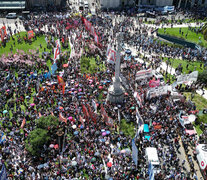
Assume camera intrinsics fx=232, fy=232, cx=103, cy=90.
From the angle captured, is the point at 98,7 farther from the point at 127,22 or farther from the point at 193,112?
the point at 193,112

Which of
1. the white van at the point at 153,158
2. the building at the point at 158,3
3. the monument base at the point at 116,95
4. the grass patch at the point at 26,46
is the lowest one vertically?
the white van at the point at 153,158

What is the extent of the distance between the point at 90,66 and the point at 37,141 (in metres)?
23.6

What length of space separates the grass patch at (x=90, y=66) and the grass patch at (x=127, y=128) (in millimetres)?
15745

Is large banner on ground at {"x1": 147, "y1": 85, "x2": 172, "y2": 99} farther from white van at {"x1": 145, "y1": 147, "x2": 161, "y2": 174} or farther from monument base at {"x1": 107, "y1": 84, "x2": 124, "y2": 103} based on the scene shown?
white van at {"x1": 145, "y1": 147, "x2": 161, "y2": 174}

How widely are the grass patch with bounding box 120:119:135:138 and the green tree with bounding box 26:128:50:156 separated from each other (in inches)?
406

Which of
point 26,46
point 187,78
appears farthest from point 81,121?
point 26,46

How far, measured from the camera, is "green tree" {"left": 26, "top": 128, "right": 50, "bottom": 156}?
2750 centimetres

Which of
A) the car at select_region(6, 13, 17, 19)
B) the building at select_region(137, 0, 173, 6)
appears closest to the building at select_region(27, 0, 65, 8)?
the car at select_region(6, 13, 17, 19)

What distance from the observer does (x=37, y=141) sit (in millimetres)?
27469


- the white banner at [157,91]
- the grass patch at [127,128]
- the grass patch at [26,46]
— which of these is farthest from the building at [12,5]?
the grass patch at [127,128]

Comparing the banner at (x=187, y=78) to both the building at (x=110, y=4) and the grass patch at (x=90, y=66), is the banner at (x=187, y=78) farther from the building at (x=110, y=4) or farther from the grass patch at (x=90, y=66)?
the building at (x=110, y=4)

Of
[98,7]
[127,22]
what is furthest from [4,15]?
[127,22]

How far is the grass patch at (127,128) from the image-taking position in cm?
3166

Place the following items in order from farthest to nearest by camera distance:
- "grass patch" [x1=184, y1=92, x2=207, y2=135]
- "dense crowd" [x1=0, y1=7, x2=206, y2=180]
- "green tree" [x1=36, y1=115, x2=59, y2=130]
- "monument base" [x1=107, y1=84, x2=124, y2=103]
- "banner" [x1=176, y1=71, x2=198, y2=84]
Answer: "banner" [x1=176, y1=71, x2=198, y2=84] < "monument base" [x1=107, y1=84, x2=124, y2=103] < "grass patch" [x1=184, y1=92, x2=207, y2=135] < "green tree" [x1=36, y1=115, x2=59, y2=130] < "dense crowd" [x1=0, y1=7, x2=206, y2=180]
